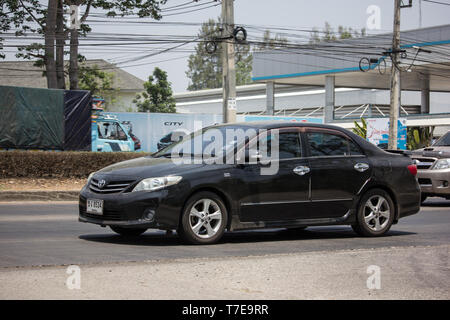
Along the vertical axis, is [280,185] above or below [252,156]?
below

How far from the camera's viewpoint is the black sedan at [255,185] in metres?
8.65

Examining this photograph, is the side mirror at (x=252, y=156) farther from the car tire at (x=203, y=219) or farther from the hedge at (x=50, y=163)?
the hedge at (x=50, y=163)

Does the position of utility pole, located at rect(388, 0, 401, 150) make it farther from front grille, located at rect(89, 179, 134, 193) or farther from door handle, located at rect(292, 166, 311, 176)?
front grille, located at rect(89, 179, 134, 193)

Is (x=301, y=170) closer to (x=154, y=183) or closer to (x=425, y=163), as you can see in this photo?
(x=154, y=183)

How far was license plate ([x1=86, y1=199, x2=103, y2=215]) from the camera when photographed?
28.9 ft

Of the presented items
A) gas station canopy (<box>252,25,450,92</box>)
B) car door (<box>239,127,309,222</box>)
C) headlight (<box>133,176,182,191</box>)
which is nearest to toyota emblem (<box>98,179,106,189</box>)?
headlight (<box>133,176,182,191</box>)

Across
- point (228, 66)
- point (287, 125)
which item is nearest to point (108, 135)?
point (228, 66)

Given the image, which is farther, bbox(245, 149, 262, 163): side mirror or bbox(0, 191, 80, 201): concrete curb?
bbox(0, 191, 80, 201): concrete curb

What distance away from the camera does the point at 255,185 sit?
9234mm

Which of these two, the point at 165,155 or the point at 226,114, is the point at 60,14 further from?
the point at 165,155

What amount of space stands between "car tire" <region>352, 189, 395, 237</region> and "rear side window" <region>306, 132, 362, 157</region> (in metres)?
0.67

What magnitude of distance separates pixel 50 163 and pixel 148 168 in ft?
35.5
